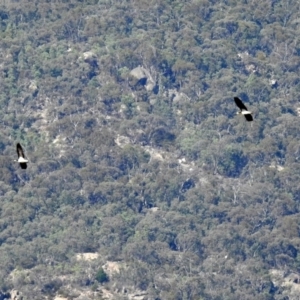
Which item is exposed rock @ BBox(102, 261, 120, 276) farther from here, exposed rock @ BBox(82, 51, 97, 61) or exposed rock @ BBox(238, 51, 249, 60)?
exposed rock @ BBox(238, 51, 249, 60)

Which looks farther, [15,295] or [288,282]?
[288,282]

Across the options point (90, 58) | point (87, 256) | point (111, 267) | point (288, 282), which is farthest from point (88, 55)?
point (111, 267)

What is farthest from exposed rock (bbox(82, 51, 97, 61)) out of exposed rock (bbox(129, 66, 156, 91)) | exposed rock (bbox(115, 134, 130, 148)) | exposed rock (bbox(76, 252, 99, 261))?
exposed rock (bbox(76, 252, 99, 261))

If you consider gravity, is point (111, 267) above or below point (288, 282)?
above

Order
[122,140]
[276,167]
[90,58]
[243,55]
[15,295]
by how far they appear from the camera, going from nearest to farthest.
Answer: [15,295], [276,167], [122,140], [90,58], [243,55]

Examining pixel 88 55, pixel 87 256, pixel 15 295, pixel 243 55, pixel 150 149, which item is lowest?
pixel 243 55

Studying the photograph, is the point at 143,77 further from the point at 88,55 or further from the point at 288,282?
the point at 288,282

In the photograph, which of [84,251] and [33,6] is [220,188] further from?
[33,6]

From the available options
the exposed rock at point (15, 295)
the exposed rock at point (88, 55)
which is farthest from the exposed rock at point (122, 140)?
the exposed rock at point (15, 295)

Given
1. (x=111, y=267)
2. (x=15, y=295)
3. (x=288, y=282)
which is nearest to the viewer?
(x=15, y=295)

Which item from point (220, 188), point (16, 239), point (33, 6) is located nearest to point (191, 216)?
point (220, 188)
